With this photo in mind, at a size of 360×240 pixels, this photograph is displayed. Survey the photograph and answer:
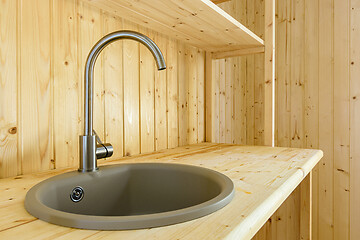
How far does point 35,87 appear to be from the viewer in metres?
0.77

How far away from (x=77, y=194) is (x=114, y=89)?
463 millimetres

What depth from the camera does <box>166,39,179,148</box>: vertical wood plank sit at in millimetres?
1358

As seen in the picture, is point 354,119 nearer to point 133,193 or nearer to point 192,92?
point 192,92

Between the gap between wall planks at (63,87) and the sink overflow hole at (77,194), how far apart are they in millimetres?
180

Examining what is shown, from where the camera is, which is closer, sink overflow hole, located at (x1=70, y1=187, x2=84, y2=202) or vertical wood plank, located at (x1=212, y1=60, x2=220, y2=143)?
sink overflow hole, located at (x1=70, y1=187, x2=84, y2=202)

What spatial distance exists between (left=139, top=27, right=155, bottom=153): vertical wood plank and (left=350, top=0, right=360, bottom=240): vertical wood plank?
1569 millimetres

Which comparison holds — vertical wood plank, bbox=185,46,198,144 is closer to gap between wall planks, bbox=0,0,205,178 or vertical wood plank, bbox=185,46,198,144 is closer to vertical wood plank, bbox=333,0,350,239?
gap between wall planks, bbox=0,0,205,178

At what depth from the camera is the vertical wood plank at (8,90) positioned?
70 centimetres

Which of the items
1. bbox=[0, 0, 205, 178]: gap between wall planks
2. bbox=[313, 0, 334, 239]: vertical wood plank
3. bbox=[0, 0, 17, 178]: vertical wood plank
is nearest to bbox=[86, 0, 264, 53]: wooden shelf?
bbox=[0, 0, 205, 178]: gap between wall planks

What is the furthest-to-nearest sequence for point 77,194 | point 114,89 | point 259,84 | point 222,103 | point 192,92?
point 259,84 < point 222,103 < point 192,92 < point 114,89 < point 77,194

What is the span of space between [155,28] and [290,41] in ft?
4.85

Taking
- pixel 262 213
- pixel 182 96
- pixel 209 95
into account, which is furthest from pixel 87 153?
pixel 209 95

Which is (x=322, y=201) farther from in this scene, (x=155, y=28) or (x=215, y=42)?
(x=155, y=28)

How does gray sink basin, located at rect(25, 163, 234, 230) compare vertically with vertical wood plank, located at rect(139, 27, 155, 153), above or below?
below
